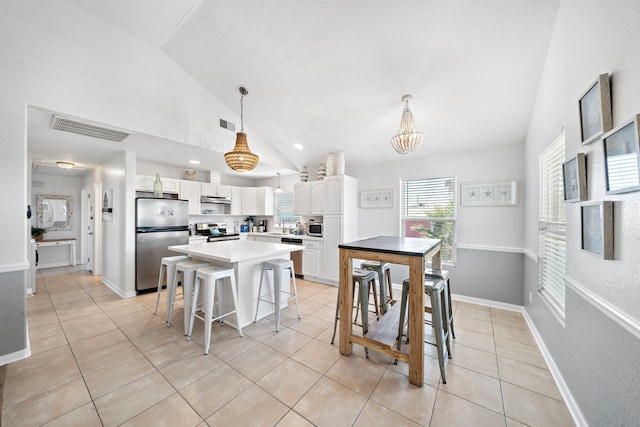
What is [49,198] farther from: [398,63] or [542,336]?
[542,336]

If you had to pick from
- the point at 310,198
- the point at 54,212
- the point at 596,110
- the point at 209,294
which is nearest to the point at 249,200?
the point at 310,198

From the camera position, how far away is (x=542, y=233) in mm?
2426

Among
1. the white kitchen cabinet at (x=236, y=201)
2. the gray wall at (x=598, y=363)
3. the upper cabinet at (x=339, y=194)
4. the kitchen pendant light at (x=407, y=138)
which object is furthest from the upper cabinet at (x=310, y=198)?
the gray wall at (x=598, y=363)

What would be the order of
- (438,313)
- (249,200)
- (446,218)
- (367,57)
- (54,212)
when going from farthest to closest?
(249,200) → (54,212) → (446,218) → (367,57) → (438,313)

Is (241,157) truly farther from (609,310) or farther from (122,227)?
(609,310)

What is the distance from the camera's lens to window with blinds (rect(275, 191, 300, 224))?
19.5ft

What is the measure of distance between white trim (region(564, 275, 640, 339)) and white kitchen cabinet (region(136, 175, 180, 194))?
560 centimetres

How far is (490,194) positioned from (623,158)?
2.58 metres

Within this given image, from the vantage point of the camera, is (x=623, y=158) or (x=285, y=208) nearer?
(x=623, y=158)

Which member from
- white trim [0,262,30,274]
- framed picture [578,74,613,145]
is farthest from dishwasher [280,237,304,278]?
framed picture [578,74,613,145]

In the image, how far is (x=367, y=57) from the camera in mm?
2406

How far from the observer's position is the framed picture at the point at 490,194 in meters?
3.22

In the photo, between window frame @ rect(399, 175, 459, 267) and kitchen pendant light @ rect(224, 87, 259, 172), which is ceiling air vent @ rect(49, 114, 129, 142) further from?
window frame @ rect(399, 175, 459, 267)

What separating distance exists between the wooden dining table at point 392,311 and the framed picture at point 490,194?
1.87 m
